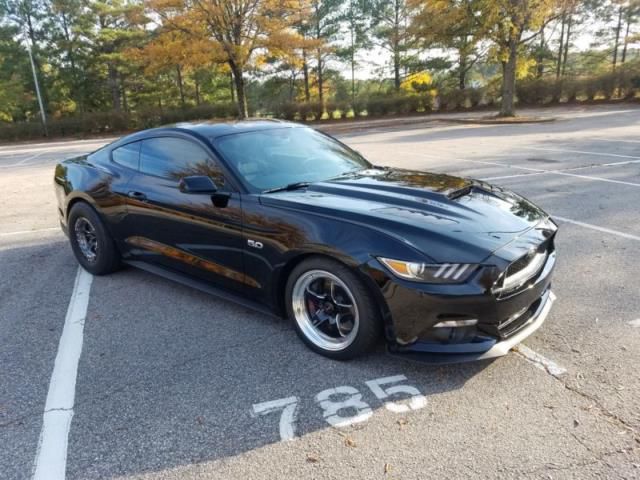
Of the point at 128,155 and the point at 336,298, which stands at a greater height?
the point at 128,155

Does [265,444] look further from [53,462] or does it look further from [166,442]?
[53,462]

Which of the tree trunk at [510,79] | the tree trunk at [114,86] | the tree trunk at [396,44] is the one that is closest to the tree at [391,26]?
the tree trunk at [396,44]

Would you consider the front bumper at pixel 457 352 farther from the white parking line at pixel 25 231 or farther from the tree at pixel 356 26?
the tree at pixel 356 26

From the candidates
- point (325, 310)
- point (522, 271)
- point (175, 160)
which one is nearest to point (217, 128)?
point (175, 160)

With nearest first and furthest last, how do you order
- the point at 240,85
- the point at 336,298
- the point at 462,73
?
the point at 336,298 < the point at 240,85 < the point at 462,73

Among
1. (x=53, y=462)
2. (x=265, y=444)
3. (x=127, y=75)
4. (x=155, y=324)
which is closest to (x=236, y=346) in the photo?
(x=155, y=324)

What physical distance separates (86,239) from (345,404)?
346 centimetres

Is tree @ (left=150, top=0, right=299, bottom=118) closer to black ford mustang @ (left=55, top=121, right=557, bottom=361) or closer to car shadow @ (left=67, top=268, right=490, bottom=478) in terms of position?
black ford mustang @ (left=55, top=121, right=557, bottom=361)

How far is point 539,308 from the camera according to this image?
305cm

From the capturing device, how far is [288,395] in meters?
2.76

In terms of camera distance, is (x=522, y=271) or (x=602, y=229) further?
(x=602, y=229)

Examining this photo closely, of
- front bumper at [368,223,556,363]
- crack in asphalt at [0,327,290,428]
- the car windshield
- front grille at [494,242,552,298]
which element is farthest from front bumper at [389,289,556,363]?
the car windshield

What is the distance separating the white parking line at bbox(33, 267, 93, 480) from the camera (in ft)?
7.56

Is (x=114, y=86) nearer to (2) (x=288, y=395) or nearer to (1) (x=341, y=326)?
(1) (x=341, y=326)
